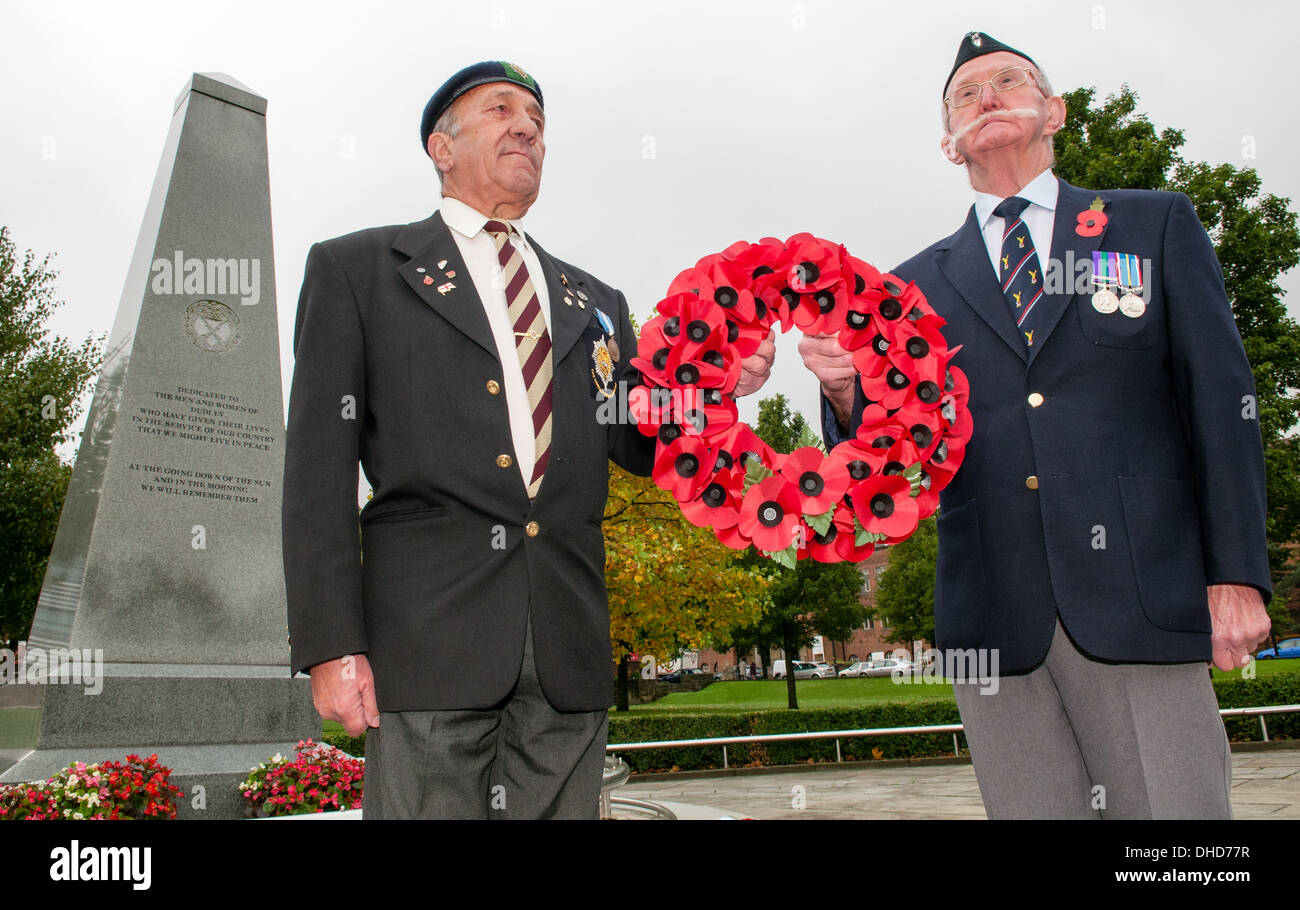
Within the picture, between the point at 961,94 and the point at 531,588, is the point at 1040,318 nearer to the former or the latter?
the point at 961,94

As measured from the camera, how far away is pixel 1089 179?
21344 mm

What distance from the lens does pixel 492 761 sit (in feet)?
8.50

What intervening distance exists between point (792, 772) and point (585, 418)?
51.5ft

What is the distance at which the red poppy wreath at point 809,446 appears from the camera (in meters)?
2.95

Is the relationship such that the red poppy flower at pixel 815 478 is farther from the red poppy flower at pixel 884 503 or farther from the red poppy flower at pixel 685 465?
the red poppy flower at pixel 685 465

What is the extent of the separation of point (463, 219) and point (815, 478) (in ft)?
4.97

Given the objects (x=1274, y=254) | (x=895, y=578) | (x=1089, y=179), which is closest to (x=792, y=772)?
(x=1089, y=179)

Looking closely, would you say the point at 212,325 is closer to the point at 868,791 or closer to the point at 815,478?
the point at 815,478

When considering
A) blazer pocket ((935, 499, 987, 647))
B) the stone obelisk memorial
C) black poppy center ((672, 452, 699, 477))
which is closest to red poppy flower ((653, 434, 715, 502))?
black poppy center ((672, 452, 699, 477))

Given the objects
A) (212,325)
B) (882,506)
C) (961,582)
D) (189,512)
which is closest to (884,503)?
(882,506)

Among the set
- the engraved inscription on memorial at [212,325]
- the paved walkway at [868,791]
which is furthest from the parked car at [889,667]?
the engraved inscription on memorial at [212,325]

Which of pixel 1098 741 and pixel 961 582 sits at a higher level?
pixel 961 582

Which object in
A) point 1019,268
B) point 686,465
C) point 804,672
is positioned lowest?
point 804,672

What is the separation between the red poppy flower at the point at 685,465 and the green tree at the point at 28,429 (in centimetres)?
2516
